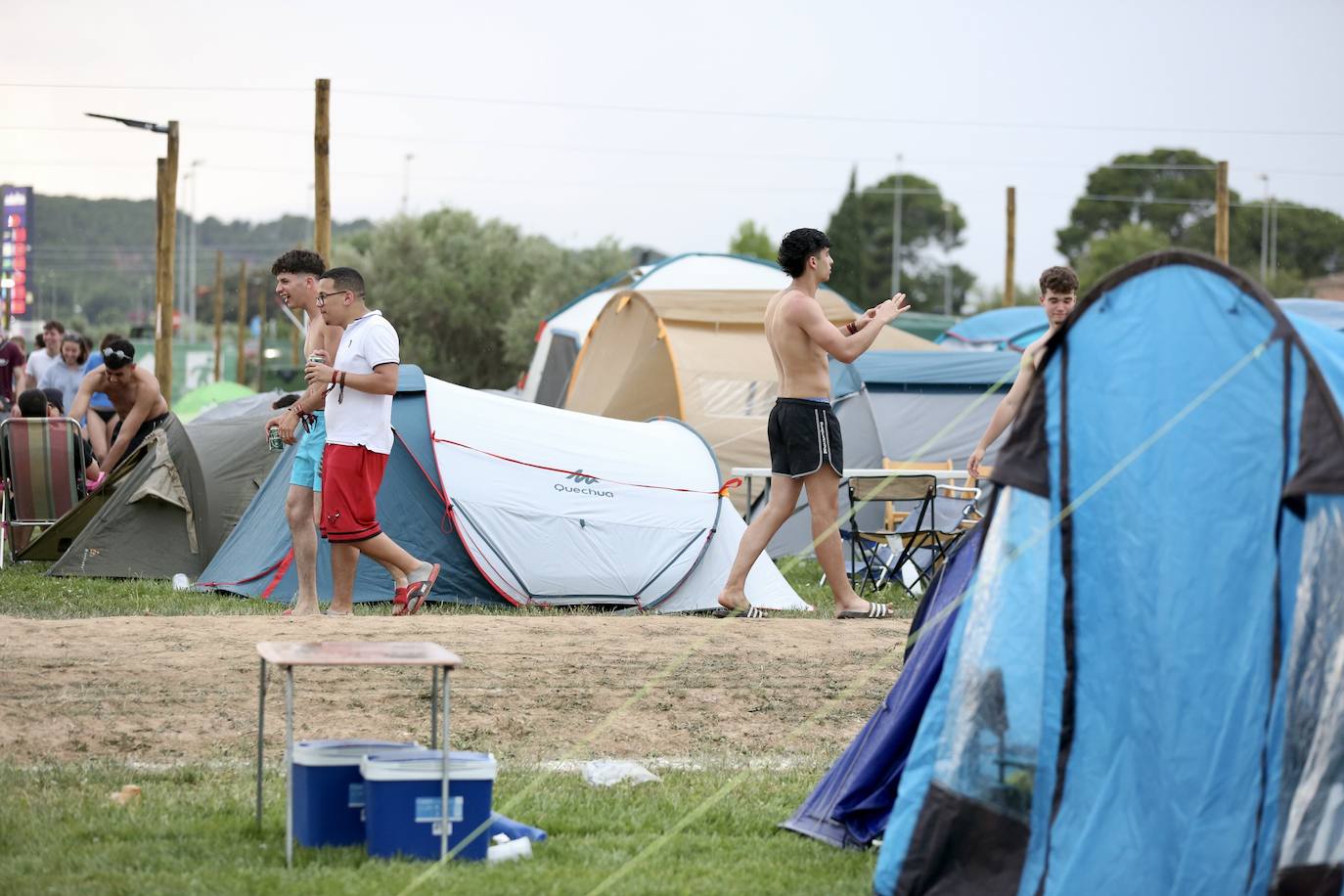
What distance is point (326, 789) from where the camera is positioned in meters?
4.64

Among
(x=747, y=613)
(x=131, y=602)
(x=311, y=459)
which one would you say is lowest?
(x=131, y=602)

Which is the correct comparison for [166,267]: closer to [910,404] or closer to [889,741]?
[910,404]

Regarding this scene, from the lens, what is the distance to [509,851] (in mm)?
4605

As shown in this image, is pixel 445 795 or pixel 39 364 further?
pixel 39 364

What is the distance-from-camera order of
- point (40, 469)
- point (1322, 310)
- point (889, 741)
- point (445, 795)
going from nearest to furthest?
point (445, 795) < point (889, 741) < point (40, 469) < point (1322, 310)

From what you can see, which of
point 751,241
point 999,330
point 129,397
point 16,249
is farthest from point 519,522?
point 751,241

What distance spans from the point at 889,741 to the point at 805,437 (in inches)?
133

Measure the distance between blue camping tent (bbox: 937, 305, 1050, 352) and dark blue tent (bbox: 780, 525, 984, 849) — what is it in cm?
2070

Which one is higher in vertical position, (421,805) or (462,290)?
(462,290)

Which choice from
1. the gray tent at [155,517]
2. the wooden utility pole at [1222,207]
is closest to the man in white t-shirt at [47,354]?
the gray tent at [155,517]

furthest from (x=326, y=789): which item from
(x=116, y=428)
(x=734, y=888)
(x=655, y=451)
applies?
(x=116, y=428)

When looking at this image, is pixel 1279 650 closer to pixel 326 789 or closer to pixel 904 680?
pixel 904 680

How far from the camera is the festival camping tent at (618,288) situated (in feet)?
61.9

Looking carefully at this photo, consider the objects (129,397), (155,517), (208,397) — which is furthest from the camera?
(208,397)
